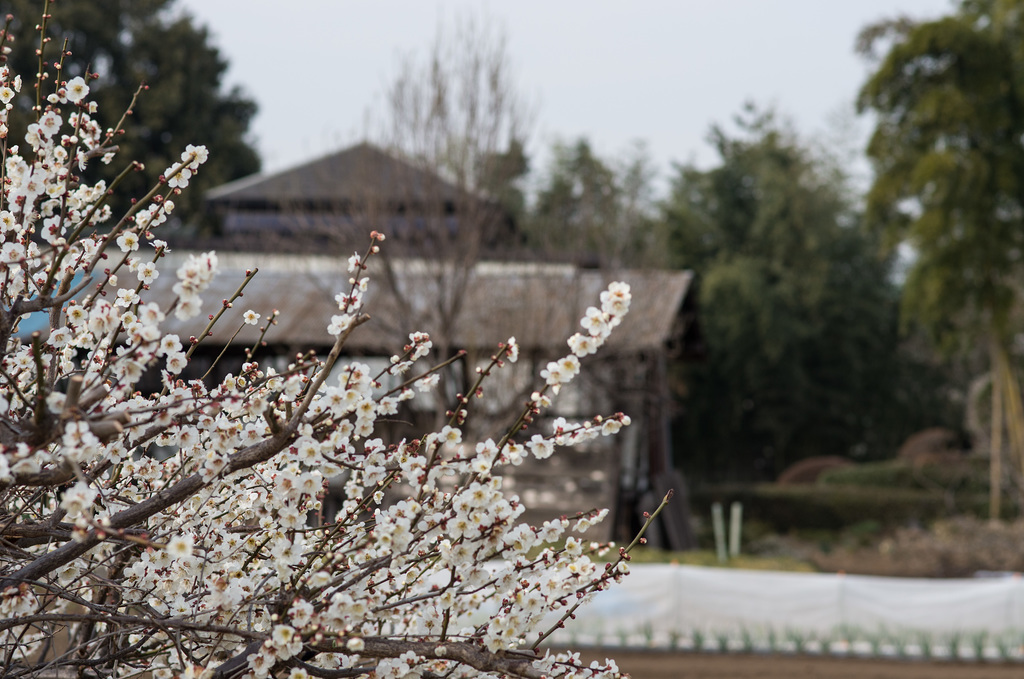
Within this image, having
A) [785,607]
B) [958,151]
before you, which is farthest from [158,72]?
[785,607]

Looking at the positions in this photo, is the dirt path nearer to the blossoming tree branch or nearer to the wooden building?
the wooden building

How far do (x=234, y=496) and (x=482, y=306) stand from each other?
7.13 metres

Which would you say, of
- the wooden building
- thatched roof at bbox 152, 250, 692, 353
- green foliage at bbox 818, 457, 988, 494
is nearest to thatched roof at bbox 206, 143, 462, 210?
the wooden building

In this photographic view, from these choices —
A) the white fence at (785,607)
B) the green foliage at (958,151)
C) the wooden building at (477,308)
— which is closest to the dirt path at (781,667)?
the white fence at (785,607)

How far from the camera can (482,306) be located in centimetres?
950

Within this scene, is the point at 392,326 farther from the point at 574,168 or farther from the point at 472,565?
the point at 574,168

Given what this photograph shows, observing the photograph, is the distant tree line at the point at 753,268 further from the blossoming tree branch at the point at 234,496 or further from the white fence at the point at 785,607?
the blossoming tree branch at the point at 234,496

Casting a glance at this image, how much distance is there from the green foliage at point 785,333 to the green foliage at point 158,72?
39.0ft

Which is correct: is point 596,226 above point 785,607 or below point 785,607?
above

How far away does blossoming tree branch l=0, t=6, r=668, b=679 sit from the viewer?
1.86m

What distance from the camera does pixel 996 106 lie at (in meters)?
13.7

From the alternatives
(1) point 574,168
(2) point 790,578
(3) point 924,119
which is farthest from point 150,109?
(2) point 790,578

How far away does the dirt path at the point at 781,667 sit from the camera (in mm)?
6539

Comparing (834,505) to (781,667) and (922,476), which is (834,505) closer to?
(922,476)
